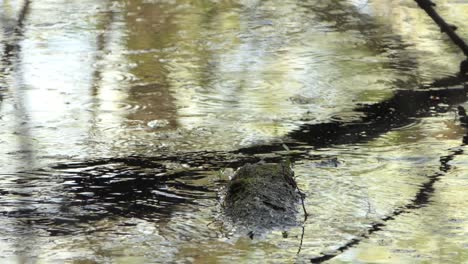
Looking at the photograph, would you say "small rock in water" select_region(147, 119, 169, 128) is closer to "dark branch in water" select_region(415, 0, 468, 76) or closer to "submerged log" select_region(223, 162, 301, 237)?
"submerged log" select_region(223, 162, 301, 237)

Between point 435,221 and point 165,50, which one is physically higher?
point 435,221

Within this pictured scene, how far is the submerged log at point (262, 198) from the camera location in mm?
4641

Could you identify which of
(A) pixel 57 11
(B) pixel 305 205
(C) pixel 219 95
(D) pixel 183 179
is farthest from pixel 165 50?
(B) pixel 305 205

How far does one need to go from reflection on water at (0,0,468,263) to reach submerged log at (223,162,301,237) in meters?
0.10

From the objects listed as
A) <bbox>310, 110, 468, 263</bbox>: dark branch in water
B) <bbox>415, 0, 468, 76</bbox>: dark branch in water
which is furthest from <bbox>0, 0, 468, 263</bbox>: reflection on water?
<bbox>415, 0, 468, 76</bbox>: dark branch in water

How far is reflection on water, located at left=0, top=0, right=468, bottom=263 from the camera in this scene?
455cm

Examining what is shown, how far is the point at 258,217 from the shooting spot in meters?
4.66

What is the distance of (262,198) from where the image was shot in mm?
4762

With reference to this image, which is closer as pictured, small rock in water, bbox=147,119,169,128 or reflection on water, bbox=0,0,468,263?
reflection on water, bbox=0,0,468,263

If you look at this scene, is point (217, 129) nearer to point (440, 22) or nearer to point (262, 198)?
point (440, 22)

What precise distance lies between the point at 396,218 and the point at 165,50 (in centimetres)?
425

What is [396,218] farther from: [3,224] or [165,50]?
[165,50]

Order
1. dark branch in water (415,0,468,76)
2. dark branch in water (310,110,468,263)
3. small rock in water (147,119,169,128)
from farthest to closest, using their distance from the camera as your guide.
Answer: small rock in water (147,119,169,128)
dark branch in water (415,0,468,76)
dark branch in water (310,110,468,263)

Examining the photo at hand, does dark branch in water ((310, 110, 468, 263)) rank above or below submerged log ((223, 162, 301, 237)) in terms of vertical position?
below
